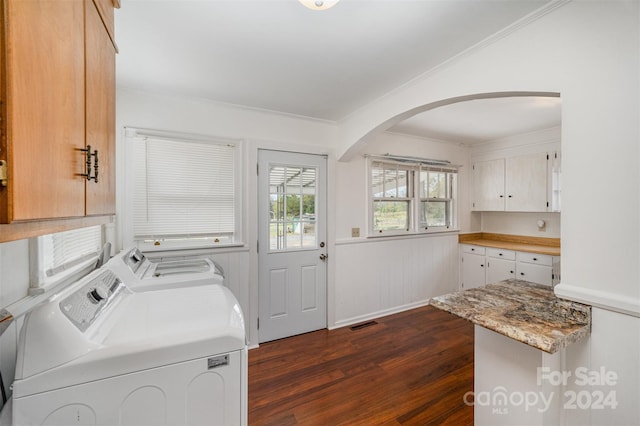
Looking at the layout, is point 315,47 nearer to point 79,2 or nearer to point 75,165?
point 79,2

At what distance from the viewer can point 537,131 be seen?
350cm

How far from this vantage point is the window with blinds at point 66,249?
136 cm

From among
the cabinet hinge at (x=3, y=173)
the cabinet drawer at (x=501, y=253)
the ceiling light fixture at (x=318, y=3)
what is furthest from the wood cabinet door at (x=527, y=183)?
the cabinet hinge at (x=3, y=173)

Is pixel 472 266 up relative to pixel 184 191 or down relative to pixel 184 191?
down

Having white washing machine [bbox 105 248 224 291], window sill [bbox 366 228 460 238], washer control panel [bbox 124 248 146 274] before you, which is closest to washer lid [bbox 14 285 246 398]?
white washing machine [bbox 105 248 224 291]

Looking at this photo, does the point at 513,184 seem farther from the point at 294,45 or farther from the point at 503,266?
the point at 294,45

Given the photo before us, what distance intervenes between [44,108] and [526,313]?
2.00m

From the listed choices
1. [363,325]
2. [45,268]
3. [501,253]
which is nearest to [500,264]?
[501,253]

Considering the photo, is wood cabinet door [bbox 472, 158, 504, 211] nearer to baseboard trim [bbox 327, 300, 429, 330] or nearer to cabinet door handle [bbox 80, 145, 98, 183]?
baseboard trim [bbox 327, 300, 429, 330]

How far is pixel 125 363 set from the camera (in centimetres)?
91

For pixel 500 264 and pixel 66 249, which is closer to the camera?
pixel 66 249

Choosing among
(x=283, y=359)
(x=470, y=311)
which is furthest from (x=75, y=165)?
(x=283, y=359)

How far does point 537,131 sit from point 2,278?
5067 mm

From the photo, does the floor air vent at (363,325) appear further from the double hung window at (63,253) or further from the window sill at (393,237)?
the double hung window at (63,253)
